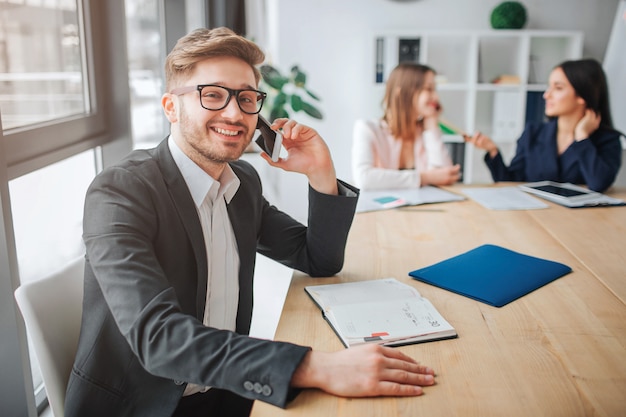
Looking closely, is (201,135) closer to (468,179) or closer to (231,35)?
(231,35)

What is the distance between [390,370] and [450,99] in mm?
4035

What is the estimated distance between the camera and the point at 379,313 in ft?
4.27

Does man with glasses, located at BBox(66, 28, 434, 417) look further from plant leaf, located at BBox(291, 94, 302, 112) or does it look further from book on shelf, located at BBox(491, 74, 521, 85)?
book on shelf, located at BBox(491, 74, 521, 85)

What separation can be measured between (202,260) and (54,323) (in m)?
0.32

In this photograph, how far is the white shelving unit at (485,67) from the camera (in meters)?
4.33

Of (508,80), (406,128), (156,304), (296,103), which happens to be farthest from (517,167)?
(156,304)

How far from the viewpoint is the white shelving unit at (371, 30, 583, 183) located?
4328 mm

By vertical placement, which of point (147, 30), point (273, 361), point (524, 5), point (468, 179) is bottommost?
point (468, 179)

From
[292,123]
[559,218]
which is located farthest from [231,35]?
[559,218]

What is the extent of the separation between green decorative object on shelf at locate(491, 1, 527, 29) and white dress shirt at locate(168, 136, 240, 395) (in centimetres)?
347

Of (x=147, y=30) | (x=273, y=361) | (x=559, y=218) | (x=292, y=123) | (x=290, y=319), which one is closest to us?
(x=273, y=361)

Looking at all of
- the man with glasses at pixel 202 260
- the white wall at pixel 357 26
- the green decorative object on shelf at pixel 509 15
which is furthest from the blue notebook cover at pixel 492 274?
the green decorative object on shelf at pixel 509 15

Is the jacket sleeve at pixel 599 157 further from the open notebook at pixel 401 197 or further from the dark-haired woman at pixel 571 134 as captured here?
the open notebook at pixel 401 197

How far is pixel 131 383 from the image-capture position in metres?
1.21
